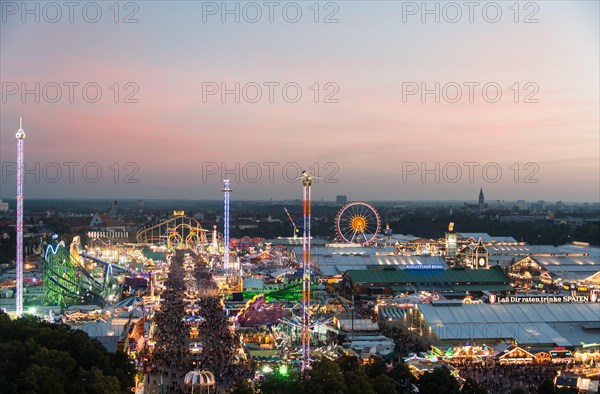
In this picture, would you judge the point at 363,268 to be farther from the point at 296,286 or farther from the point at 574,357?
the point at 574,357

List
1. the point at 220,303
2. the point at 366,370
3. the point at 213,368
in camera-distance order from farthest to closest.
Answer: the point at 220,303 → the point at 213,368 → the point at 366,370

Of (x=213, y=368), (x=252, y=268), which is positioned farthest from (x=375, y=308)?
(x=252, y=268)

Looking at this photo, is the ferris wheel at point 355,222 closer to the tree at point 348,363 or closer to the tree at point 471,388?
the tree at point 348,363

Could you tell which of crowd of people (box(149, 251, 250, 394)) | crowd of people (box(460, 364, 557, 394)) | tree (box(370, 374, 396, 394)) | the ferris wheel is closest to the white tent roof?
crowd of people (box(460, 364, 557, 394))

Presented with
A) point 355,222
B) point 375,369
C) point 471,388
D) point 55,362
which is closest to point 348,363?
point 375,369

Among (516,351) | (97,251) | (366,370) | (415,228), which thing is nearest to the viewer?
(366,370)

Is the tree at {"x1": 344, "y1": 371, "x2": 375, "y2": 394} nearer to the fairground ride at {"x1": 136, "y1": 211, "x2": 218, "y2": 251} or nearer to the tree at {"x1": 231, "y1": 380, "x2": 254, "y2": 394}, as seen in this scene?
the tree at {"x1": 231, "y1": 380, "x2": 254, "y2": 394}

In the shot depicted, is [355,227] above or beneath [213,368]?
above

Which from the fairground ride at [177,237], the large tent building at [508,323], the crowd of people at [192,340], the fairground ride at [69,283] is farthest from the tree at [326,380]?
the fairground ride at [177,237]
